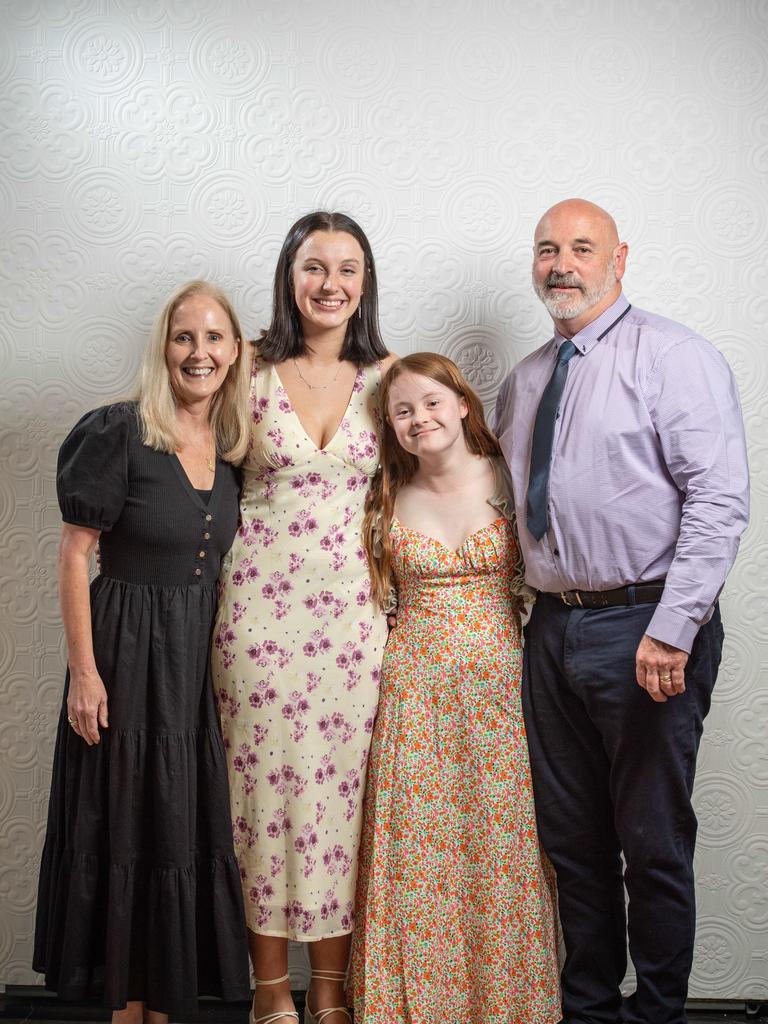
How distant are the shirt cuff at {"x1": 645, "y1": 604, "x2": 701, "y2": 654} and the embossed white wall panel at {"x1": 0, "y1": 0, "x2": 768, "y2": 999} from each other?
674 millimetres

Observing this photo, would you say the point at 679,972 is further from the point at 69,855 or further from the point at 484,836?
the point at 69,855

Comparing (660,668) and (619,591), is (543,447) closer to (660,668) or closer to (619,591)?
(619,591)

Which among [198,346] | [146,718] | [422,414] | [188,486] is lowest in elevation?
[146,718]

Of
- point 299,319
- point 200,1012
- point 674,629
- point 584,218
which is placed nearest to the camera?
point 674,629

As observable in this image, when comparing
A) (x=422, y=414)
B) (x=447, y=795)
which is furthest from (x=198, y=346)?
(x=447, y=795)

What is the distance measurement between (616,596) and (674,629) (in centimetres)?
17

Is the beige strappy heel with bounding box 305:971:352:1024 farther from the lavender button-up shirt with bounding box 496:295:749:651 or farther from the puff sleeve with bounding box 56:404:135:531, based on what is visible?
the puff sleeve with bounding box 56:404:135:531

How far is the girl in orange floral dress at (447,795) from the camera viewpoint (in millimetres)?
2047

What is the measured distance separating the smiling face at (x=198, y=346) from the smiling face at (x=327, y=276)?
0.20 meters

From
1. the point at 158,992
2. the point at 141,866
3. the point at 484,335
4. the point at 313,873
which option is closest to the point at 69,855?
the point at 141,866

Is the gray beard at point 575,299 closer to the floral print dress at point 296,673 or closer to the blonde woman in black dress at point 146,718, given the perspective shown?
the floral print dress at point 296,673

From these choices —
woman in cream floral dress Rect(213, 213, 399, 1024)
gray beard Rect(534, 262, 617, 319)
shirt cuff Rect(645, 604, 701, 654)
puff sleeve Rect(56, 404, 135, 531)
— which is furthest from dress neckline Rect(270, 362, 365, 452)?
shirt cuff Rect(645, 604, 701, 654)

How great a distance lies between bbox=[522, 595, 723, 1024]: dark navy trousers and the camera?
6.51ft

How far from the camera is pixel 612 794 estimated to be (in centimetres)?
205
